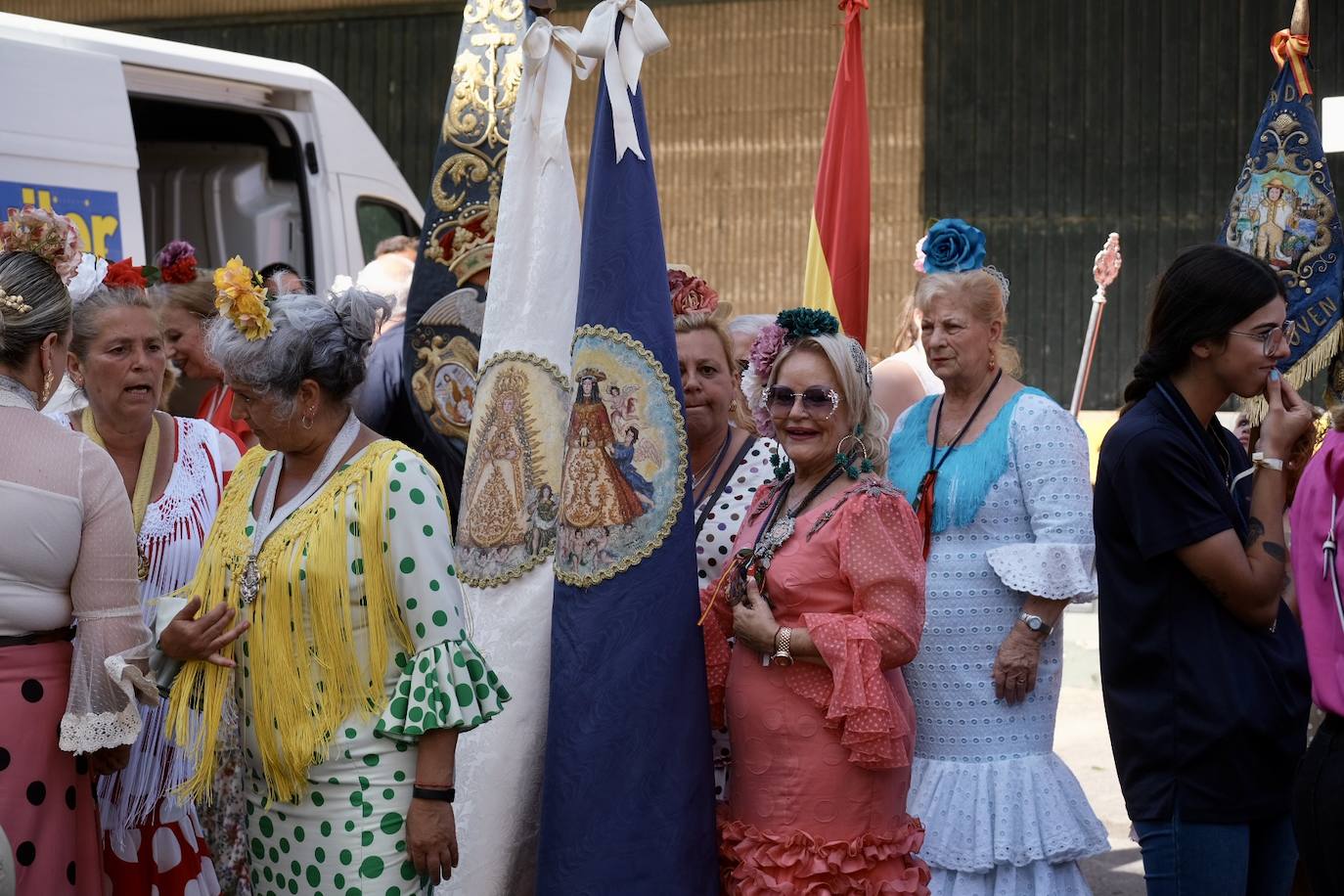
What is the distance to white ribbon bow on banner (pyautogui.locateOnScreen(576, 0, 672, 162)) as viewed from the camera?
3.69 meters

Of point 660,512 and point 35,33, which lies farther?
point 35,33

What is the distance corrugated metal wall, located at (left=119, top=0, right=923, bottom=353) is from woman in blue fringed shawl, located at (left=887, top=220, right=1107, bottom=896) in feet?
23.0

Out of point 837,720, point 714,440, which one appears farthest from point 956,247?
point 837,720

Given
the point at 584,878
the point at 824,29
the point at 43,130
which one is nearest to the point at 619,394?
the point at 584,878

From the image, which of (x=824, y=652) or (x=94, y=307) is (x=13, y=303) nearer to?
(x=94, y=307)

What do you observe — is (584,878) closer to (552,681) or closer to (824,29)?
(552,681)

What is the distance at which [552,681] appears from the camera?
12.0ft

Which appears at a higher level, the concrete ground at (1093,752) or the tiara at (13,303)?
the tiara at (13,303)

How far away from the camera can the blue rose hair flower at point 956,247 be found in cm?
465

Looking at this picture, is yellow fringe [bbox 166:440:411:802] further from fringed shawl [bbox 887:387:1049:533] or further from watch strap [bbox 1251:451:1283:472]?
watch strap [bbox 1251:451:1283:472]

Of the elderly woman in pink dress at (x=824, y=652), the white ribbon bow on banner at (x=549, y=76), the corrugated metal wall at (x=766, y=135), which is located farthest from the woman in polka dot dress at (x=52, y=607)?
the corrugated metal wall at (x=766, y=135)

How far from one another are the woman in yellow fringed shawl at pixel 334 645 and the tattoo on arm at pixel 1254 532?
1657 mm

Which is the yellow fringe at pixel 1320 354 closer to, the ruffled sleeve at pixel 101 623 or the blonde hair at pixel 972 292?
the blonde hair at pixel 972 292

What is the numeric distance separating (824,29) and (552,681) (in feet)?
28.4
